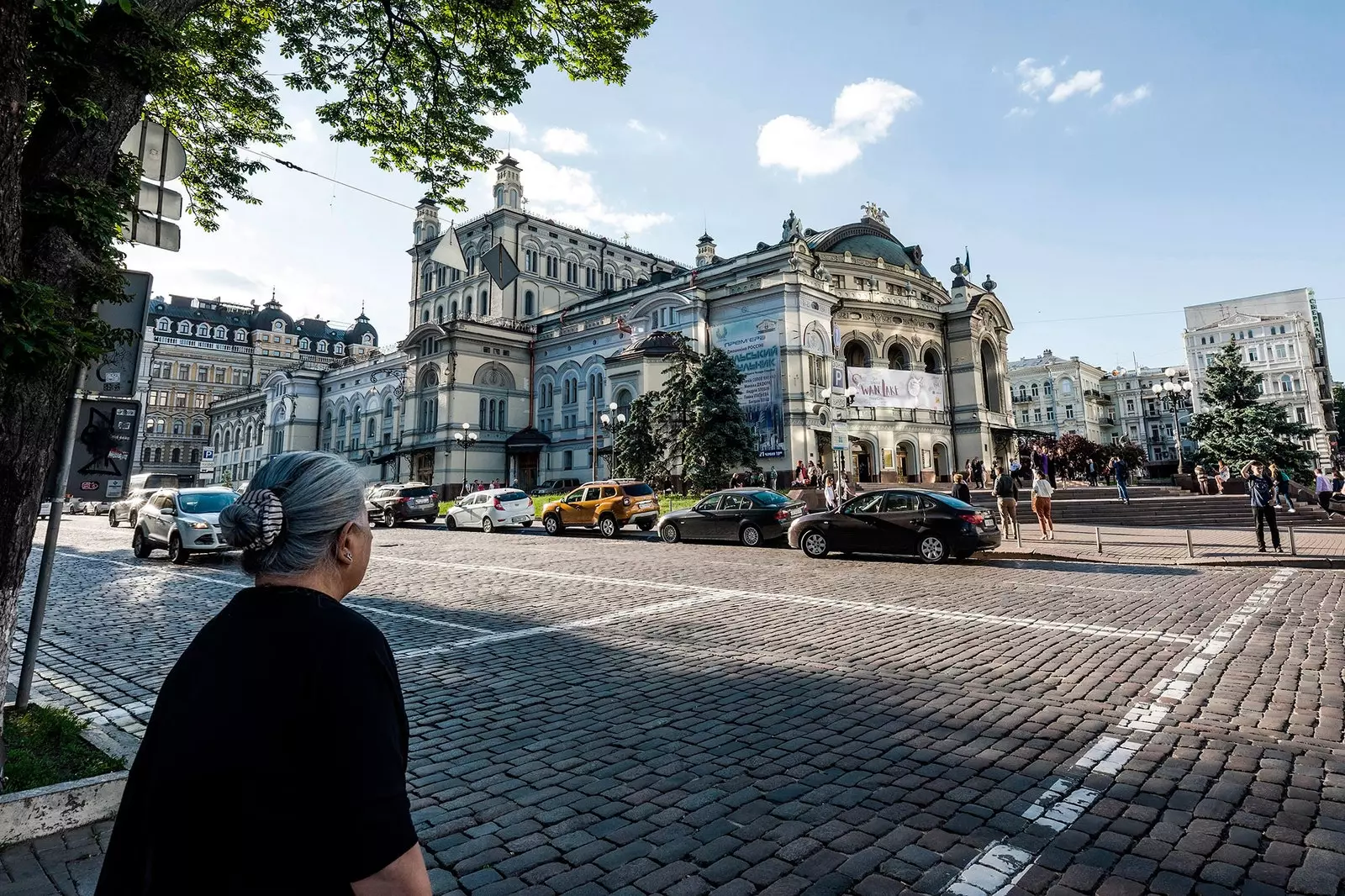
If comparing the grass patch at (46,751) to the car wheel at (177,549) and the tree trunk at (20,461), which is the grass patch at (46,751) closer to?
the tree trunk at (20,461)

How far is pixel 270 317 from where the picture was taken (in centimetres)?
9369

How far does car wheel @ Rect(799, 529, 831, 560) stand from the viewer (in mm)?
15289

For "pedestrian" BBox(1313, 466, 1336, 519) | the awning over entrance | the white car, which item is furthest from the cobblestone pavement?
the awning over entrance

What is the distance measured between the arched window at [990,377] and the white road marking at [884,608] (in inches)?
1772

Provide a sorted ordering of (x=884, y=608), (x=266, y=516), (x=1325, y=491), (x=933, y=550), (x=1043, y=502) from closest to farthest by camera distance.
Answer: (x=266, y=516) → (x=884, y=608) → (x=933, y=550) → (x=1043, y=502) → (x=1325, y=491)

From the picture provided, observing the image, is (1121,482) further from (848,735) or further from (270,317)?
(270,317)

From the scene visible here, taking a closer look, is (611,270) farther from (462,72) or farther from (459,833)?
(459,833)

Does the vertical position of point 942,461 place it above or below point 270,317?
below

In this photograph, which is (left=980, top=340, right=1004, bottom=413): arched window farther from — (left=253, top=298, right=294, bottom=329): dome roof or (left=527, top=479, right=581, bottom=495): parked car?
(left=253, top=298, right=294, bottom=329): dome roof

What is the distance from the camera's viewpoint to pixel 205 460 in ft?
242

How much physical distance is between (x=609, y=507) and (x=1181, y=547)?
15.9 m

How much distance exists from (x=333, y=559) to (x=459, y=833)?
7.90 ft

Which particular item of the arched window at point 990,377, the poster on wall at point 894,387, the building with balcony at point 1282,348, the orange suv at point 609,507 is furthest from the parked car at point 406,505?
the building with balcony at point 1282,348

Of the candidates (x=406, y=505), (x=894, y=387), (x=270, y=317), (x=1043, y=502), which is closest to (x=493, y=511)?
(x=406, y=505)
